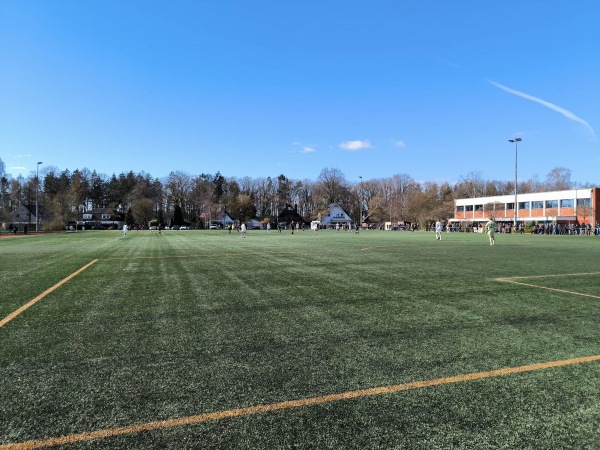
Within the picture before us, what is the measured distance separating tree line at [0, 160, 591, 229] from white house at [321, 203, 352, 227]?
2.09 m

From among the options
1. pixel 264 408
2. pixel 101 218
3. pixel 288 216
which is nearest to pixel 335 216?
pixel 288 216

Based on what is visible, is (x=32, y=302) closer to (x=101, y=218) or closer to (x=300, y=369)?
(x=300, y=369)

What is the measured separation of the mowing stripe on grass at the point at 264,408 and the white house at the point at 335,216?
11140 centimetres

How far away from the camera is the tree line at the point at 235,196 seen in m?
101

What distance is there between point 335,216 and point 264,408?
11473cm

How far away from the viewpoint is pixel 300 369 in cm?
431

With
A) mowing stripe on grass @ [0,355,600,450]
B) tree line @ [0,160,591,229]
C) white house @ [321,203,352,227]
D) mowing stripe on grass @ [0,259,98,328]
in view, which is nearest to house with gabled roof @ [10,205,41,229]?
tree line @ [0,160,591,229]

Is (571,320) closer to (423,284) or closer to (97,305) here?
(423,284)

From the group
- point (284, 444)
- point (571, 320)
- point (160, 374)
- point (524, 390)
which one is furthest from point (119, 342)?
point (571, 320)

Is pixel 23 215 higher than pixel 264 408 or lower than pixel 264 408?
higher

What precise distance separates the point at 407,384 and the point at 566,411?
133cm

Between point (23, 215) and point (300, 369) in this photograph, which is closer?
point (300, 369)

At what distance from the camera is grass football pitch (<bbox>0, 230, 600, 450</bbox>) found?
10.0ft

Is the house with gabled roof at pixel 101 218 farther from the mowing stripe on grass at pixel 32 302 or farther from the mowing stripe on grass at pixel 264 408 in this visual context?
the mowing stripe on grass at pixel 264 408
